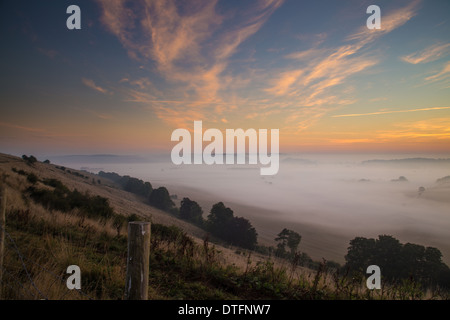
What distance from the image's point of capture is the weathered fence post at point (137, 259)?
101 inches

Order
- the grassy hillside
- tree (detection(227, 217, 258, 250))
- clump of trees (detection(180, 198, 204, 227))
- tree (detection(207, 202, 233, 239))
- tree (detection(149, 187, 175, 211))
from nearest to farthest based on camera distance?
1. the grassy hillside
2. tree (detection(227, 217, 258, 250))
3. tree (detection(207, 202, 233, 239))
4. clump of trees (detection(180, 198, 204, 227))
5. tree (detection(149, 187, 175, 211))

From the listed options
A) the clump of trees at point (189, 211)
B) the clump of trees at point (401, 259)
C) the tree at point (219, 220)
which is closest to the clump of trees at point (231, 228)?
the tree at point (219, 220)

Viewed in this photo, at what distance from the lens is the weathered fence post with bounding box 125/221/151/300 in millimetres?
2566

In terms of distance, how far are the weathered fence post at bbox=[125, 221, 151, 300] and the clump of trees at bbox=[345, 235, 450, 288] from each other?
1932cm

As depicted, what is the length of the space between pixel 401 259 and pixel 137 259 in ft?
92.1

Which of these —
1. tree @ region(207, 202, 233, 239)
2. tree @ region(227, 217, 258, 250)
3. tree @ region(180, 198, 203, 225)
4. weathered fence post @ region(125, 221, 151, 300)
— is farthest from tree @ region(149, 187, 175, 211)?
weathered fence post @ region(125, 221, 151, 300)

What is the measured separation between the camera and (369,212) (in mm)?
91125

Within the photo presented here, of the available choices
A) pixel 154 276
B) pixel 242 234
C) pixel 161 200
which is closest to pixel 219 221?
pixel 242 234

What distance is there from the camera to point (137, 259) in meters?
2.59

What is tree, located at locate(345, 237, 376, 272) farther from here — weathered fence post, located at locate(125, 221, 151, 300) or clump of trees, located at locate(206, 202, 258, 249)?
weathered fence post, located at locate(125, 221, 151, 300)
